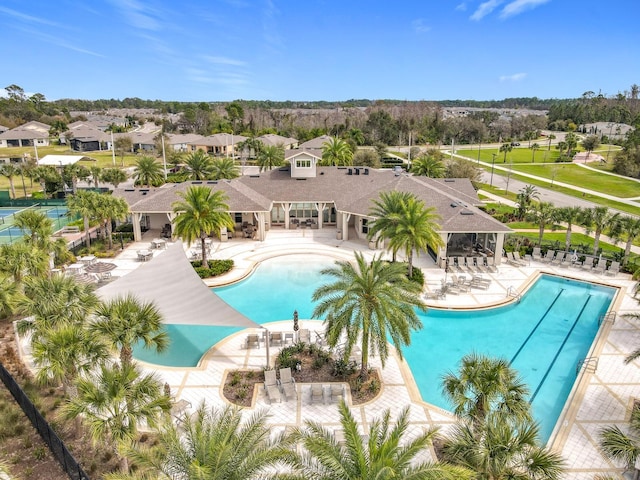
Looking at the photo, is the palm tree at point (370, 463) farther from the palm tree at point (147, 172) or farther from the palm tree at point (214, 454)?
the palm tree at point (147, 172)

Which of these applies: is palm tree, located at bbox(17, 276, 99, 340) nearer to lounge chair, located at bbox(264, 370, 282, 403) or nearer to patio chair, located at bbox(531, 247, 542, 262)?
lounge chair, located at bbox(264, 370, 282, 403)

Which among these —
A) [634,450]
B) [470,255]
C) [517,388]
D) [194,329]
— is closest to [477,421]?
[517,388]

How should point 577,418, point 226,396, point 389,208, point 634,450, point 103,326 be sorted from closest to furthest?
point 634,450 → point 103,326 → point 577,418 → point 226,396 → point 389,208

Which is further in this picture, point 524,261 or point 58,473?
point 524,261

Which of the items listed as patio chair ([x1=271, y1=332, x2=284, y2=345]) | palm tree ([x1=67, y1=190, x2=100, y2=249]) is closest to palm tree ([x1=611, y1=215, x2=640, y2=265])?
patio chair ([x1=271, y1=332, x2=284, y2=345])

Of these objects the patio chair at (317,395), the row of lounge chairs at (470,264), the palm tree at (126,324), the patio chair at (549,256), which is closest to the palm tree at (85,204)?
the palm tree at (126,324)

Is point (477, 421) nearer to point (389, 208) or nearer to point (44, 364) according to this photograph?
point (44, 364)

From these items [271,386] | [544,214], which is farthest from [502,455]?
[544,214]

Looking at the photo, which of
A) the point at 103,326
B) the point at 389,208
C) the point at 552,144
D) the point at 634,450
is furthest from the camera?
the point at 552,144
